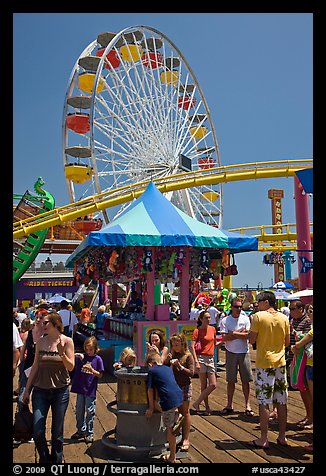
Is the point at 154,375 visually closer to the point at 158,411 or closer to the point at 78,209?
the point at 158,411

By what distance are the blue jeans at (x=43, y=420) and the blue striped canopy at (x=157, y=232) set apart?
4.55 metres

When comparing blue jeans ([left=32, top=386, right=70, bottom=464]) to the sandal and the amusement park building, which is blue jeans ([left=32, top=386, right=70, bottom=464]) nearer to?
the sandal

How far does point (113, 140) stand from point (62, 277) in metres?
16.3

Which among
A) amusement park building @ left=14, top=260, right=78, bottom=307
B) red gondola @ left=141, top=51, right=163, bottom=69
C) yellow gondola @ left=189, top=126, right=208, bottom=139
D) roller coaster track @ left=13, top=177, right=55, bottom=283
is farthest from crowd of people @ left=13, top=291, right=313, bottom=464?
amusement park building @ left=14, top=260, right=78, bottom=307

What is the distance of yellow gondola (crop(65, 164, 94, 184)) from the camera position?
79.7 feet

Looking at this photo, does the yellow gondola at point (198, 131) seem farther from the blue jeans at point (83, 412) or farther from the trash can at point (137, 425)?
the trash can at point (137, 425)

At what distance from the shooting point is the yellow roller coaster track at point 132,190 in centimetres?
2066

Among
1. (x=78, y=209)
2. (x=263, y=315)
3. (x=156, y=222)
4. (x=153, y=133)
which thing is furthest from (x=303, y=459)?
(x=153, y=133)

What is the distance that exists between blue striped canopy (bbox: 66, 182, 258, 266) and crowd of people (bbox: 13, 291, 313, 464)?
103 inches

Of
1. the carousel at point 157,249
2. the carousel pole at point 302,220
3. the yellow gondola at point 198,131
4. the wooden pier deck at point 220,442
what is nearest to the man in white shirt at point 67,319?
the carousel at point 157,249

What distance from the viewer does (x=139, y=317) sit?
10539 mm

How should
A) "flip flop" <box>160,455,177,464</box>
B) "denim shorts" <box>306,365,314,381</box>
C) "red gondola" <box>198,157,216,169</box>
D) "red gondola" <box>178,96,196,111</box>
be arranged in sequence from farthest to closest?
"red gondola" <box>198,157,216,169</box>
"red gondola" <box>178,96,196,111</box>
"denim shorts" <box>306,365,314,381</box>
"flip flop" <box>160,455,177,464</box>

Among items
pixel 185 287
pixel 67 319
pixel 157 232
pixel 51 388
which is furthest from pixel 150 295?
pixel 51 388
